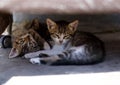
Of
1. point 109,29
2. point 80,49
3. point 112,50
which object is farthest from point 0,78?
point 109,29

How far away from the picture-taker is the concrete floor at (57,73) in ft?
4.21

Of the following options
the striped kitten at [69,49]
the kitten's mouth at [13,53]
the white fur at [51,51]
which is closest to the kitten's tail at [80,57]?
the striped kitten at [69,49]

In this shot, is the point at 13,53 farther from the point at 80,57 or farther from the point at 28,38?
the point at 80,57

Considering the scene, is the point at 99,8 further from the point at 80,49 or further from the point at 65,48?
the point at 65,48

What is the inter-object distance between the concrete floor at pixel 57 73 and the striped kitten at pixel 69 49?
1.9 inches

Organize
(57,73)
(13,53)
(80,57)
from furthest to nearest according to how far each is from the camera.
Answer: (13,53) < (80,57) < (57,73)

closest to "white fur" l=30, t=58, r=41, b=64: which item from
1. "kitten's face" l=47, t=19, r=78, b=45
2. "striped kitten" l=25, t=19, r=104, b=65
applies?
"striped kitten" l=25, t=19, r=104, b=65

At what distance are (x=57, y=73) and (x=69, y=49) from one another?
0.90ft

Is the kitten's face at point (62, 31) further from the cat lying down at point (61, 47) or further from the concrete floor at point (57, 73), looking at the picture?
the concrete floor at point (57, 73)

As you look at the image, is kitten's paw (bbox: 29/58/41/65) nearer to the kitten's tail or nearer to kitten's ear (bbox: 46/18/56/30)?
the kitten's tail

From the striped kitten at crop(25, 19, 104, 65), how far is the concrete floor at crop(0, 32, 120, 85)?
0.05m

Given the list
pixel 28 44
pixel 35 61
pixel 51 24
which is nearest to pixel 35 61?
pixel 35 61

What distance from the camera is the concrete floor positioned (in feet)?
4.21

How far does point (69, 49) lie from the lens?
5.35ft
